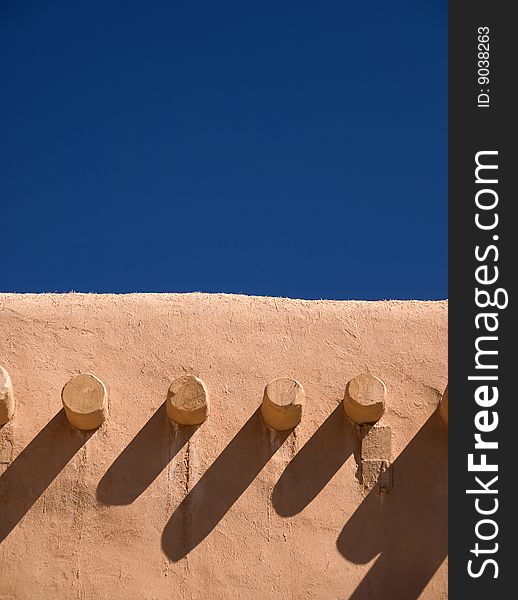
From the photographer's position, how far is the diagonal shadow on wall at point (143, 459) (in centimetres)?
736

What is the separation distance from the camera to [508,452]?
686cm

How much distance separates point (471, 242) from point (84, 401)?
298 cm

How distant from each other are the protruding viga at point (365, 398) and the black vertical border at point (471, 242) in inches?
26.0

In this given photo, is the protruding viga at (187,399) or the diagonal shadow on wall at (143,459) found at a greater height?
the protruding viga at (187,399)

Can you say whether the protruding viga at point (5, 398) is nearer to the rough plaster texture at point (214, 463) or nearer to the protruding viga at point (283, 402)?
the rough plaster texture at point (214, 463)

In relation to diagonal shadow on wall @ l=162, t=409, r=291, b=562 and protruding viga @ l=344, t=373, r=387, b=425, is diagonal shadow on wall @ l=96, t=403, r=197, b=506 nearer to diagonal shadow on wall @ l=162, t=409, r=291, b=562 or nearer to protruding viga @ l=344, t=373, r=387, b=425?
diagonal shadow on wall @ l=162, t=409, r=291, b=562

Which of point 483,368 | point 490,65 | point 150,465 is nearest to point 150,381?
point 150,465

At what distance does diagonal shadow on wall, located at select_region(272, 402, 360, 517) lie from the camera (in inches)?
292

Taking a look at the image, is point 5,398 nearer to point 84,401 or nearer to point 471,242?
point 84,401

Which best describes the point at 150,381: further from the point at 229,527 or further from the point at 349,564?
the point at 349,564

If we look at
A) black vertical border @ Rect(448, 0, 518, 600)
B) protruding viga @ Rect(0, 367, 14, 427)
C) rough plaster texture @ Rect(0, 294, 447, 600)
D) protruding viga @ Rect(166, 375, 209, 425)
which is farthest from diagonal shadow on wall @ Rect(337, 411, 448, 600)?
protruding viga @ Rect(0, 367, 14, 427)

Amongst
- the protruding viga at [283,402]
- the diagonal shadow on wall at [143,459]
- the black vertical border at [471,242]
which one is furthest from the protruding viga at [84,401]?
the black vertical border at [471,242]

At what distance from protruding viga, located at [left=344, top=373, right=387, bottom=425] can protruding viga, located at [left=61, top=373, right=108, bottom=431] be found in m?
1.82

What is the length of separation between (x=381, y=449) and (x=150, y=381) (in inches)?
71.5
